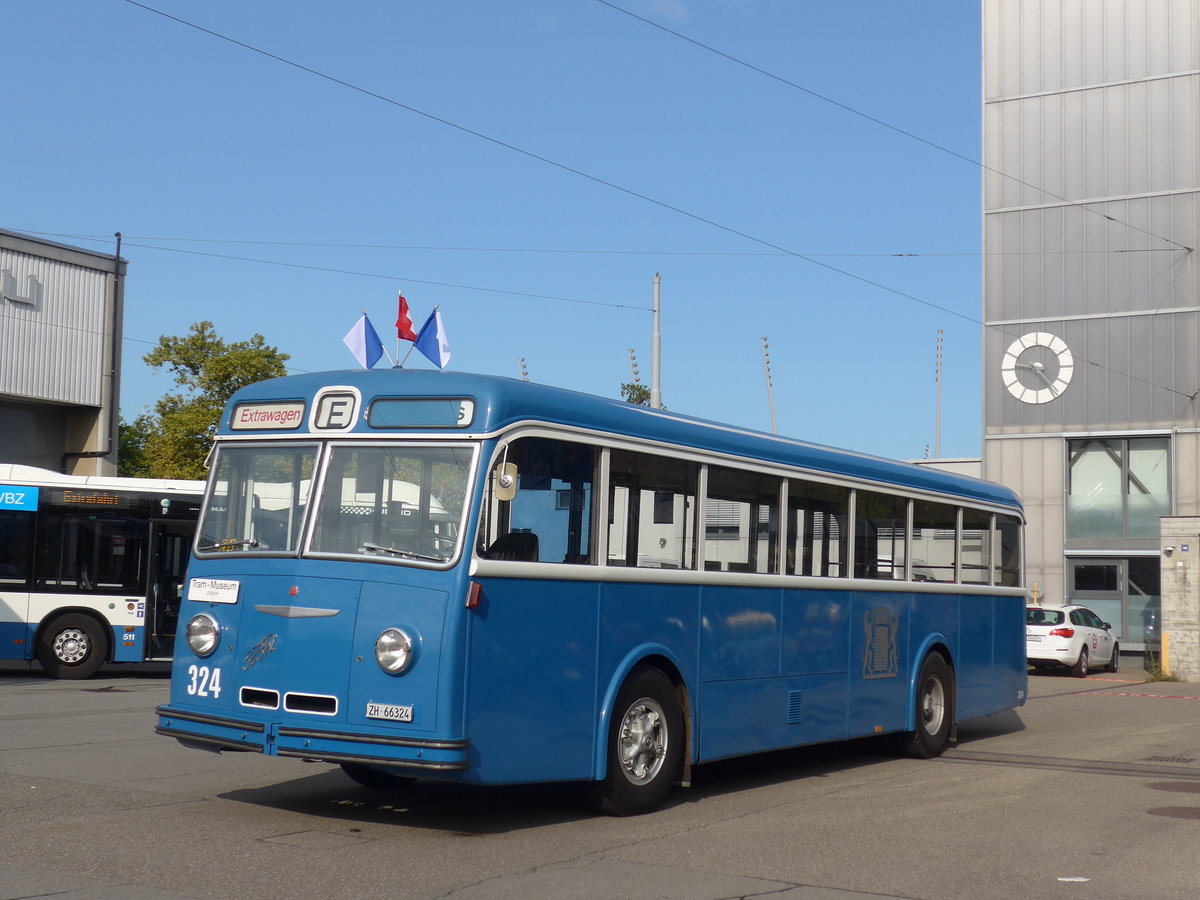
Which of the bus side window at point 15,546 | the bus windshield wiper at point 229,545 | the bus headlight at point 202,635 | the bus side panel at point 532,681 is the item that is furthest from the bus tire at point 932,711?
the bus side window at point 15,546

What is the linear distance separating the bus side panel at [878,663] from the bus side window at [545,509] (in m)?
4.09

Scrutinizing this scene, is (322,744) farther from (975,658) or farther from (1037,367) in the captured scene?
(1037,367)

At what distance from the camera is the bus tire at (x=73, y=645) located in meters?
20.4

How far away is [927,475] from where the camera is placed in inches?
546

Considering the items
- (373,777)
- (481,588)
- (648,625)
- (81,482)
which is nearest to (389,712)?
(481,588)

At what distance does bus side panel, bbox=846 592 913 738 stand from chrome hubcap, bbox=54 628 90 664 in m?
12.8

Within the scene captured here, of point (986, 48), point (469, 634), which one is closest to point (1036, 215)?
point (986, 48)

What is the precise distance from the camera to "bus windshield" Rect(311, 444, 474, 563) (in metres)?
8.13

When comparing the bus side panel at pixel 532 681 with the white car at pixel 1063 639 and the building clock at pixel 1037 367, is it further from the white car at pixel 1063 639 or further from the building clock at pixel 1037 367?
the building clock at pixel 1037 367

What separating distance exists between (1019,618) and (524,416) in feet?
30.6

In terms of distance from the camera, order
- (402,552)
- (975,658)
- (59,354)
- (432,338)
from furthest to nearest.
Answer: (59,354), (432,338), (975,658), (402,552)

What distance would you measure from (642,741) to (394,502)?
2367mm

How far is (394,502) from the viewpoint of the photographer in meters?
8.30

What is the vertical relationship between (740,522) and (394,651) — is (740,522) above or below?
above
